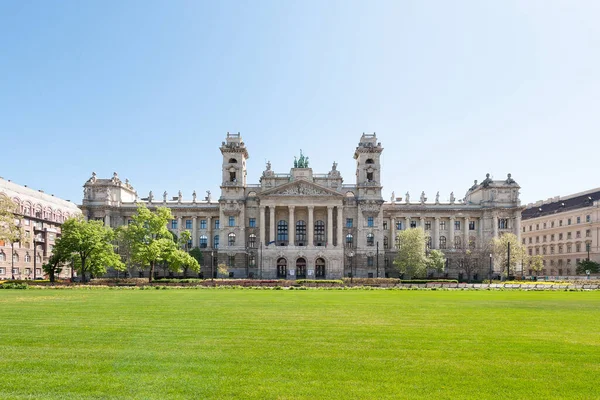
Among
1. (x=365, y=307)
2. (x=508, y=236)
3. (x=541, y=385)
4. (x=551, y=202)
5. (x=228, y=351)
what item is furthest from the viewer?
(x=551, y=202)

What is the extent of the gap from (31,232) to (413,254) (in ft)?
248

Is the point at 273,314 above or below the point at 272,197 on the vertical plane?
below

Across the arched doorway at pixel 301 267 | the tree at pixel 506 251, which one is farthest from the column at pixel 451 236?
the arched doorway at pixel 301 267

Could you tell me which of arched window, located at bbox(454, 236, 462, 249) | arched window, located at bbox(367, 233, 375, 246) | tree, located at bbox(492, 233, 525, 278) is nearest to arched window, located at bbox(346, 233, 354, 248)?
arched window, located at bbox(367, 233, 375, 246)

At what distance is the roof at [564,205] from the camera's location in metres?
103

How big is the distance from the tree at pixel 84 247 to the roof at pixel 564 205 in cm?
9884

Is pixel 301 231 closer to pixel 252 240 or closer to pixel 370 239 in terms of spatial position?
pixel 252 240

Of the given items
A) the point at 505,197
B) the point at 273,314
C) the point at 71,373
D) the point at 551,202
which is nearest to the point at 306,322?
the point at 273,314

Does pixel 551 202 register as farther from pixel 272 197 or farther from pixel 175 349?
pixel 175 349

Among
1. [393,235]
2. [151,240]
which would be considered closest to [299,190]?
[393,235]

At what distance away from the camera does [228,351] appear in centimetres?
1546

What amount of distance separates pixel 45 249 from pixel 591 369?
103670 mm

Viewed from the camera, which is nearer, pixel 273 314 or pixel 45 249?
pixel 273 314

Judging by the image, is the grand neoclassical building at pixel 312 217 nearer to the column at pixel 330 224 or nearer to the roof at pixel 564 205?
the column at pixel 330 224
